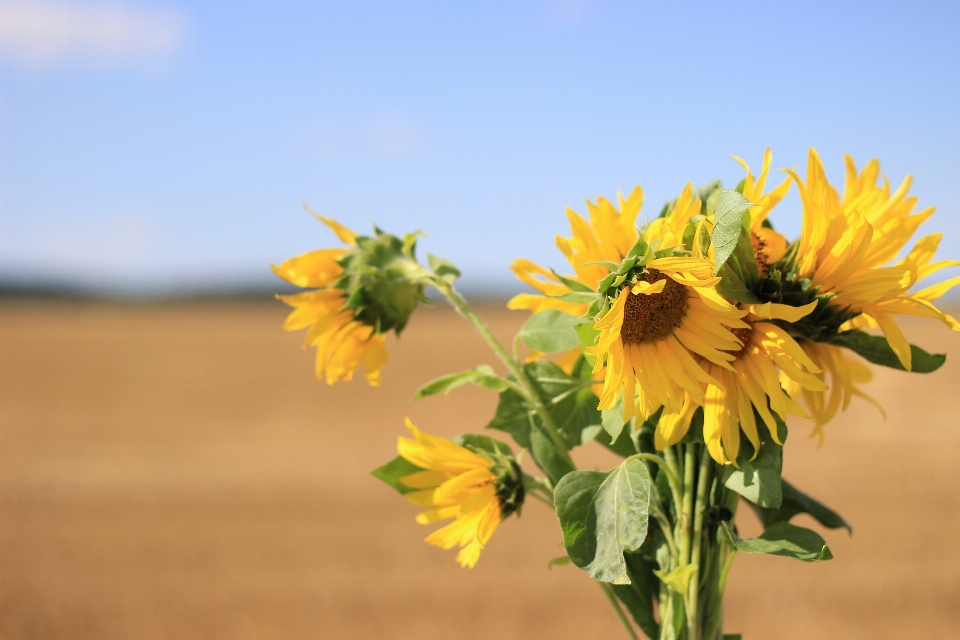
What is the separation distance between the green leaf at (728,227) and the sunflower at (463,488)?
38 centimetres

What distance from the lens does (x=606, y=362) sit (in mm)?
787

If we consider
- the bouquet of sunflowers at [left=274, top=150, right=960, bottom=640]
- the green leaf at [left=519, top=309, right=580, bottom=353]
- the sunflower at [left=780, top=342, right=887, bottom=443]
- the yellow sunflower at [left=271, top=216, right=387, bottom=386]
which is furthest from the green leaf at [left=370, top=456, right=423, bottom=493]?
A: the sunflower at [left=780, top=342, right=887, bottom=443]

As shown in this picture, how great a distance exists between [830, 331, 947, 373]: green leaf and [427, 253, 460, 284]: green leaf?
17.6 inches

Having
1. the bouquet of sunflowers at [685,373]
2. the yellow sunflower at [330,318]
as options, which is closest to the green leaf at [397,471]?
the bouquet of sunflowers at [685,373]

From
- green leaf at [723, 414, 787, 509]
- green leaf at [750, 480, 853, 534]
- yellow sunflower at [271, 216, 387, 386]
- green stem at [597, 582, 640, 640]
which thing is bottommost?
green stem at [597, 582, 640, 640]

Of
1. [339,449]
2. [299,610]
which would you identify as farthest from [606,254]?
[339,449]

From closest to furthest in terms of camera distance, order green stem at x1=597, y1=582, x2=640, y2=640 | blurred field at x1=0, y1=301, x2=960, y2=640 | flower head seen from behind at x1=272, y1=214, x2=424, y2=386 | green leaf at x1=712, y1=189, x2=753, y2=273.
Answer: green leaf at x1=712, y1=189, x2=753, y2=273, green stem at x1=597, y1=582, x2=640, y2=640, flower head seen from behind at x1=272, y1=214, x2=424, y2=386, blurred field at x1=0, y1=301, x2=960, y2=640

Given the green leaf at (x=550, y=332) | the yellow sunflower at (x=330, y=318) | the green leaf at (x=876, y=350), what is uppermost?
the yellow sunflower at (x=330, y=318)

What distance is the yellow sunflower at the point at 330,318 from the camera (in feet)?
3.47

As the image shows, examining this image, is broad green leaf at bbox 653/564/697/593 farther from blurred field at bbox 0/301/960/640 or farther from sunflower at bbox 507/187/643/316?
blurred field at bbox 0/301/960/640

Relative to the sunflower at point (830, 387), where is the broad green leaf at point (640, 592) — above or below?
below

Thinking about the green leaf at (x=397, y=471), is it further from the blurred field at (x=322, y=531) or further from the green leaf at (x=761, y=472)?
the blurred field at (x=322, y=531)

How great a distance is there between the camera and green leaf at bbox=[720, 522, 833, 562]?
0.79m

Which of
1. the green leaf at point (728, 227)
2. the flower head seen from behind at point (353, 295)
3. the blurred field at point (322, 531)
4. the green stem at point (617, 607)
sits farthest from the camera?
the blurred field at point (322, 531)
